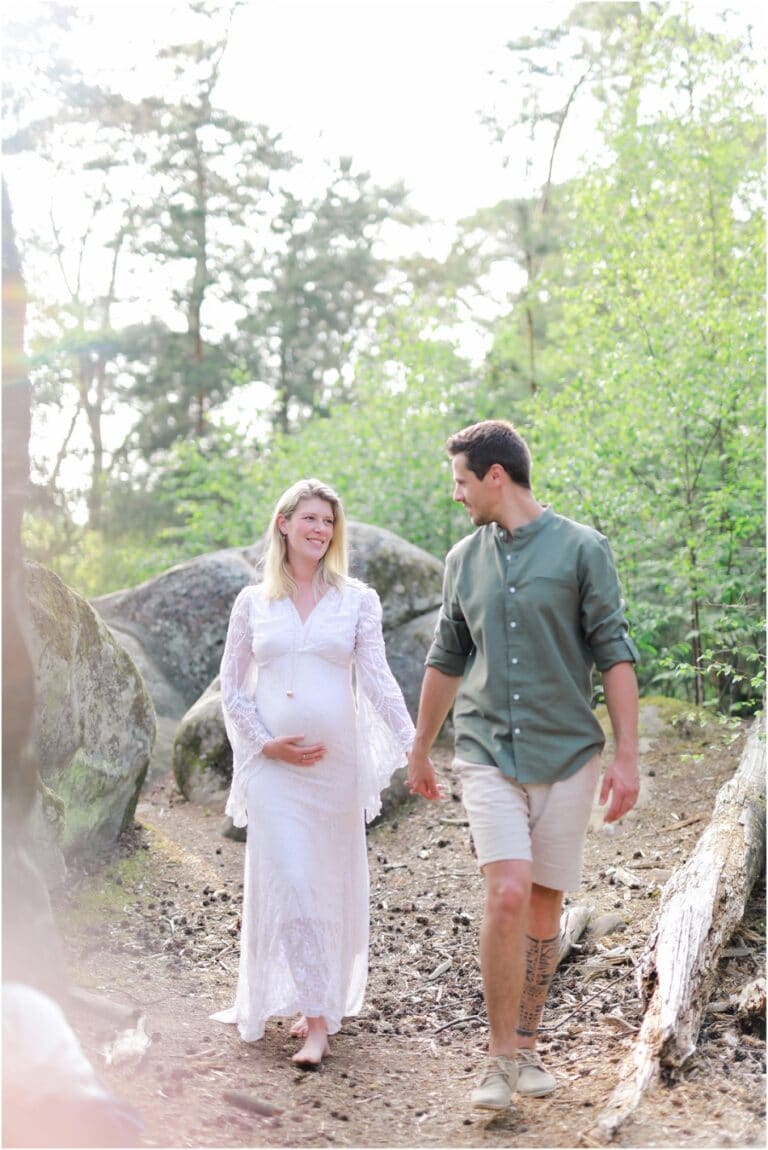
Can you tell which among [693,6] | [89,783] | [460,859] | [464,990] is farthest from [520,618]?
[693,6]

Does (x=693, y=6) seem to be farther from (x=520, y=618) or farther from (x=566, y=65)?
(x=520, y=618)

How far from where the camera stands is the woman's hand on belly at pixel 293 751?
476cm

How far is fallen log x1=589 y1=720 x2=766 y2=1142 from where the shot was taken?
3926mm

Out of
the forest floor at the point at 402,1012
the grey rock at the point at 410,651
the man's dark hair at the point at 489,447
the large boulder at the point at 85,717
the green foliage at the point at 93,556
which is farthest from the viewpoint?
the green foliage at the point at 93,556

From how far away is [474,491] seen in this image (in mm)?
4223

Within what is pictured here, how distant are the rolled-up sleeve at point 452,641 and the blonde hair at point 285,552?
789mm

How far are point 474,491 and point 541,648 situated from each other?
23.9 inches

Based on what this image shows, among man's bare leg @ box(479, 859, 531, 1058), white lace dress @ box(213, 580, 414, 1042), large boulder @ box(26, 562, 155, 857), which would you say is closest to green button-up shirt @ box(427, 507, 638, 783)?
man's bare leg @ box(479, 859, 531, 1058)

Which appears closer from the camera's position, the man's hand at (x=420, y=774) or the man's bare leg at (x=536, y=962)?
the man's bare leg at (x=536, y=962)

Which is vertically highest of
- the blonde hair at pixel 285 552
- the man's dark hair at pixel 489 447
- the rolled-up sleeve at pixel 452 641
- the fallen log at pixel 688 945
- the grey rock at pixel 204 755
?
the man's dark hair at pixel 489 447

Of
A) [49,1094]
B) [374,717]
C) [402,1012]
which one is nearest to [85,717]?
[374,717]

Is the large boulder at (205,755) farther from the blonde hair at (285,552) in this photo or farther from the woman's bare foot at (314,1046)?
the woman's bare foot at (314,1046)

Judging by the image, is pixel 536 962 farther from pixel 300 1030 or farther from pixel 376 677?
pixel 376 677

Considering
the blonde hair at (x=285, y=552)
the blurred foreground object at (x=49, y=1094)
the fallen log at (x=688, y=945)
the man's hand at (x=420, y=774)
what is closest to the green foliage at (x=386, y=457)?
the fallen log at (x=688, y=945)
